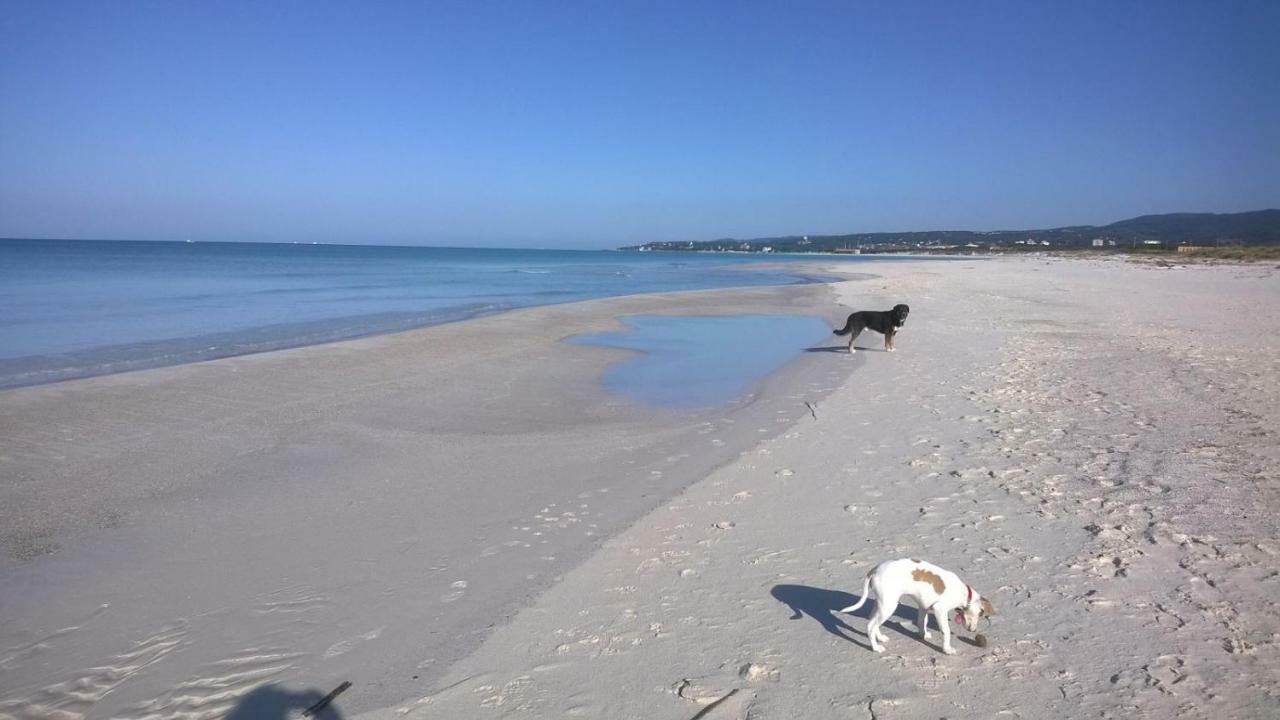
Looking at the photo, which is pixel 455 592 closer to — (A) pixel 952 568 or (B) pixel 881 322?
(A) pixel 952 568

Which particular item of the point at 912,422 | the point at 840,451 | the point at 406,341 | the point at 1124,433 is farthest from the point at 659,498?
the point at 406,341

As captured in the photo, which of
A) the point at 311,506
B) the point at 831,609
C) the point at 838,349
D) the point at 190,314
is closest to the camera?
the point at 831,609

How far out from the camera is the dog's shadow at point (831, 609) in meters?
4.05

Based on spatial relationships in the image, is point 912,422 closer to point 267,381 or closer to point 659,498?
point 659,498

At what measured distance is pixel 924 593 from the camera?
12.1 feet

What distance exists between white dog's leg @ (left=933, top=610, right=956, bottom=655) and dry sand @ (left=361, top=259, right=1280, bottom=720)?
0.05m

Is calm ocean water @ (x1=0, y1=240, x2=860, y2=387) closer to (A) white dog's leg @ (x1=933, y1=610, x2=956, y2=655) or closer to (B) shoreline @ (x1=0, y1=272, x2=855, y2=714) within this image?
(B) shoreline @ (x1=0, y1=272, x2=855, y2=714)

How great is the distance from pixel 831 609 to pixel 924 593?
2.34ft

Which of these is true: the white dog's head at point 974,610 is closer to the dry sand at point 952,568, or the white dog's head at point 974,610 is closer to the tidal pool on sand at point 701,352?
the dry sand at point 952,568

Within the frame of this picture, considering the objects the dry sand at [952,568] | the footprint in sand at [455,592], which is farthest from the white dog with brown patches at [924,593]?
the footprint in sand at [455,592]

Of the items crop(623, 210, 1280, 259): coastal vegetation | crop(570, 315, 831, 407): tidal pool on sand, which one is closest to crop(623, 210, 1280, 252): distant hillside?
crop(623, 210, 1280, 259): coastal vegetation

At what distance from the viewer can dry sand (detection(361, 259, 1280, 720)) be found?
3.48 m

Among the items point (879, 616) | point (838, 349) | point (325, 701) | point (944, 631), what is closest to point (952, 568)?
point (944, 631)

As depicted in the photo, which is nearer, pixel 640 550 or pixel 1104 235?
pixel 640 550
